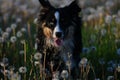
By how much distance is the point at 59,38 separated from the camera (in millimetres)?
7438

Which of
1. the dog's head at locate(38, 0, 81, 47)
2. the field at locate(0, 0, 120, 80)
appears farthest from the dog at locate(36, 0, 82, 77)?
the field at locate(0, 0, 120, 80)

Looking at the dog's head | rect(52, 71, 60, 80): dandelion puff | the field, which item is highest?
the dog's head

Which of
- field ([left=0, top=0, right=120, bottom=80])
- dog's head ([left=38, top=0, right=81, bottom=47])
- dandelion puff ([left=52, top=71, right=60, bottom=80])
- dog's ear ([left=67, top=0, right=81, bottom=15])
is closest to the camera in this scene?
dandelion puff ([left=52, top=71, right=60, bottom=80])

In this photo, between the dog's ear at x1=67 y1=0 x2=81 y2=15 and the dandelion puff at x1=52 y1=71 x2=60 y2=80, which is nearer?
the dandelion puff at x1=52 y1=71 x2=60 y2=80

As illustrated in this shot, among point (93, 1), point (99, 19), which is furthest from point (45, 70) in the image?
point (93, 1)

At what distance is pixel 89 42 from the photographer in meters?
9.48

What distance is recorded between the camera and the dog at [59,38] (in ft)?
24.6

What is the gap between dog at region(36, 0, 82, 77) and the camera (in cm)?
751

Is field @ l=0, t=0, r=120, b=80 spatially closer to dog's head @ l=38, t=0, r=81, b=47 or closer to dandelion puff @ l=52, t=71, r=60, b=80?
dandelion puff @ l=52, t=71, r=60, b=80

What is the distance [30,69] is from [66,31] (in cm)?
73

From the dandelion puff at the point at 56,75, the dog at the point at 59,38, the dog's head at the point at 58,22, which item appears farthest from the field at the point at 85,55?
the dog's head at the point at 58,22

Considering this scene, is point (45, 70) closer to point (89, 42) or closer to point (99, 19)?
point (89, 42)

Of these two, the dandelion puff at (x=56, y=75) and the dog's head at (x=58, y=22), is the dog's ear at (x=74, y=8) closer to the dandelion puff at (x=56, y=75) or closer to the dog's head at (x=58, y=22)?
the dog's head at (x=58, y=22)

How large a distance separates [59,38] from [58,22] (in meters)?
0.22
